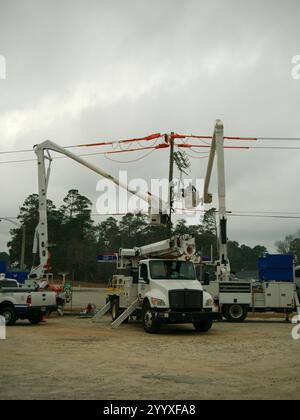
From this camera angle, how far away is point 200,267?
789 inches

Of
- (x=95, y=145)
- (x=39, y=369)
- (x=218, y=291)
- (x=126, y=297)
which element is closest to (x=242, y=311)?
(x=218, y=291)

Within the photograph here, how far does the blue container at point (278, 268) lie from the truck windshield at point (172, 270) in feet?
20.7

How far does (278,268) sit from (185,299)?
26.9 ft

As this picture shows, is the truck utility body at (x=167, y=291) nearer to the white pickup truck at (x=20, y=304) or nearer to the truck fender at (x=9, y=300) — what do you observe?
the white pickup truck at (x=20, y=304)

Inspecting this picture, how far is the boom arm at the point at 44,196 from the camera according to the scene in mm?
26078

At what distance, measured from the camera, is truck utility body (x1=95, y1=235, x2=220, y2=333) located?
17469mm

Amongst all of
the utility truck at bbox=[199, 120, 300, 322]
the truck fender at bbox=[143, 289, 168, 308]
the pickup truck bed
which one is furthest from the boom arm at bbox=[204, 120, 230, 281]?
the pickup truck bed

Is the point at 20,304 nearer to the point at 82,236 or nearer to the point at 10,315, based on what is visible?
the point at 10,315

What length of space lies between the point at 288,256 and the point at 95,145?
38.8 feet

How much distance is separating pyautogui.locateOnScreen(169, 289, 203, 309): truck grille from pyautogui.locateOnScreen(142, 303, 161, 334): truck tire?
2.59ft

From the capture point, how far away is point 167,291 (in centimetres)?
1755

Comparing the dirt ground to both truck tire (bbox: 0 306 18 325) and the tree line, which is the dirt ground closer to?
truck tire (bbox: 0 306 18 325)

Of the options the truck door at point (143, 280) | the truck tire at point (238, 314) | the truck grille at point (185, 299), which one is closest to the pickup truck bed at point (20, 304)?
the truck door at point (143, 280)
